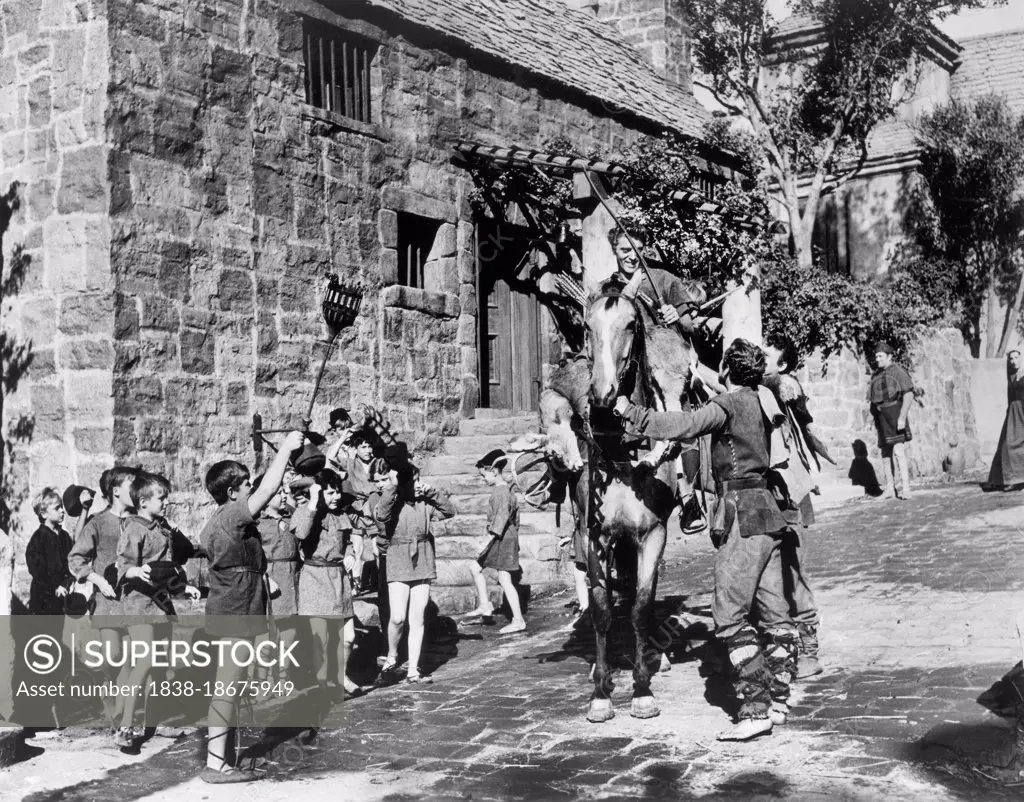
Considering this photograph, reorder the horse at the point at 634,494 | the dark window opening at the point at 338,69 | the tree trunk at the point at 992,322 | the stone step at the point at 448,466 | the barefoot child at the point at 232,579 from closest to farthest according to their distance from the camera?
the barefoot child at the point at 232,579
the horse at the point at 634,494
the dark window opening at the point at 338,69
the stone step at the point at 448,466
the tree trunk at the point at 992,322

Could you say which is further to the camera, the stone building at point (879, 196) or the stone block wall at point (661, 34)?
the stone building at point (879, 196)

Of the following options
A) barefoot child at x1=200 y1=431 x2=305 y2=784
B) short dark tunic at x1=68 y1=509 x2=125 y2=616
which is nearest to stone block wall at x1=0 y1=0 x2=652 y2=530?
short dark tunic at x1=68 y1=509 x2=125 y2=616

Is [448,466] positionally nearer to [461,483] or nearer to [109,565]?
[461,483]

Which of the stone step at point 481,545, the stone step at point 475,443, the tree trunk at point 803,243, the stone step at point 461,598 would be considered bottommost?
the stone step at point 461,598

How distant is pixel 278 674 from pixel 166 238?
4567 mm

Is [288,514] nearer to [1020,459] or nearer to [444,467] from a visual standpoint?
[444,467]

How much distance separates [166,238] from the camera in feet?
34.9

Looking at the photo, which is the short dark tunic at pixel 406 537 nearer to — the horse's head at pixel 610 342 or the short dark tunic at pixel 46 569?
the short dark tunic at pixel 46 569

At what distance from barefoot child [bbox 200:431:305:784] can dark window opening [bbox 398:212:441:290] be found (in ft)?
23.8

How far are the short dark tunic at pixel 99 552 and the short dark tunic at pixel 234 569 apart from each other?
1122mm

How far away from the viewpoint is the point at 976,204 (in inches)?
936

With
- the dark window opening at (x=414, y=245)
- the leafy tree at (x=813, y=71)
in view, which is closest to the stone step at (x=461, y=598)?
the dark window opening at (x=414, y=245)

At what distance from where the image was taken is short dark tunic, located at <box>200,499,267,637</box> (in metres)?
6.53

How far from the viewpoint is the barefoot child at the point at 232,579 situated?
6273 mm
